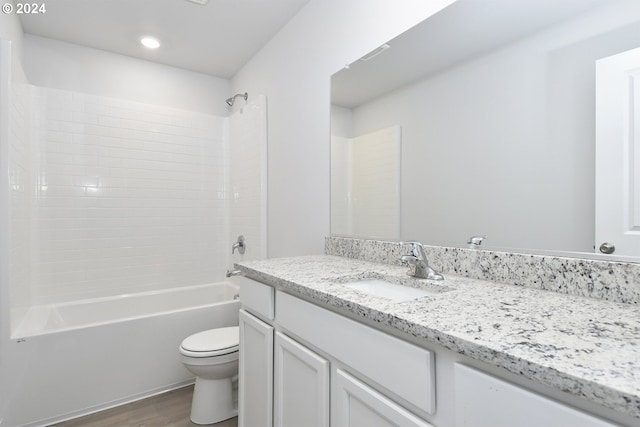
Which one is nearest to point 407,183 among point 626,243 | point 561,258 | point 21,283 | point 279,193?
point 561,258

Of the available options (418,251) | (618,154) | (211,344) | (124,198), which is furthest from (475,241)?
(124,198)

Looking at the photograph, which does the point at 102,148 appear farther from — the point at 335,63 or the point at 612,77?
the point at 612,77

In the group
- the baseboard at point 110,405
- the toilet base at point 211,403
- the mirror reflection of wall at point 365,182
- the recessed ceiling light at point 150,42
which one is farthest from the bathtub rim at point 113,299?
the recessed ceiling light at point 150,42

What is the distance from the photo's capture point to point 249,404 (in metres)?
1.48

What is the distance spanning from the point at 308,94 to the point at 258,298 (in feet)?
4.39

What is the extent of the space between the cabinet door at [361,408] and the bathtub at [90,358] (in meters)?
1.70

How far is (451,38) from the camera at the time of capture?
4.33 ft

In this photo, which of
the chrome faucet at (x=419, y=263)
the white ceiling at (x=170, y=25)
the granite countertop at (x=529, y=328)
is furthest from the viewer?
the white ceiling at (x=170, y=25)

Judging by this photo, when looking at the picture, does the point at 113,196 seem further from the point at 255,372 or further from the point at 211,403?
the point at 255,372

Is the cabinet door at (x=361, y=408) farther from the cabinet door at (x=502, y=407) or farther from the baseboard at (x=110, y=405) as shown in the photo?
the baseboard at (x=110, y=405)

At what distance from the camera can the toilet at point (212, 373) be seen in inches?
72.7

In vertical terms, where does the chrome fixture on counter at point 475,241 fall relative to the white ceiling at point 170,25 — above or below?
below

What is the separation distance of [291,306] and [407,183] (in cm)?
75

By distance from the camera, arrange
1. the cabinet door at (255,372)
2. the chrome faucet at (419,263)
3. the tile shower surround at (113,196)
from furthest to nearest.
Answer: the tile shower surround at (113,196) < the cabinet door at (255,372) < the chrome faucet at (419,263)
